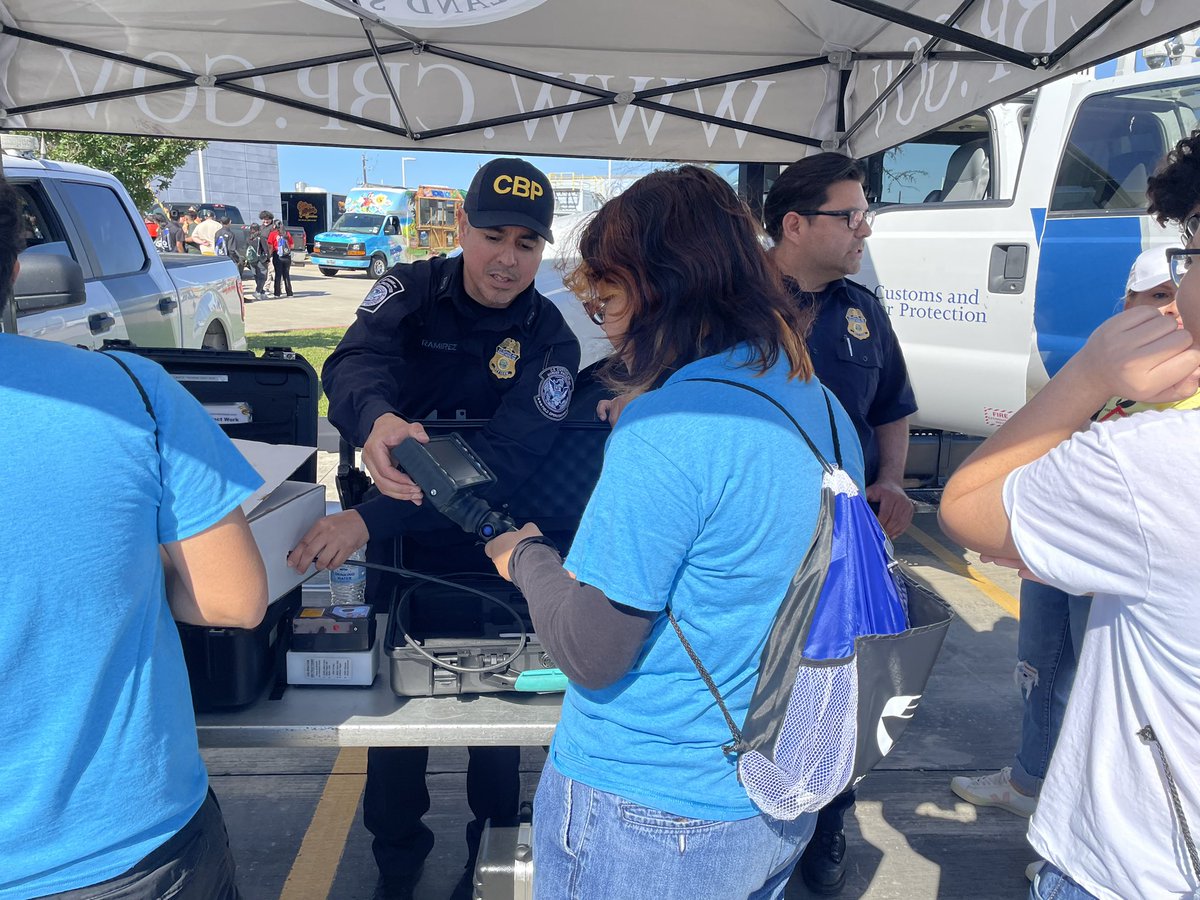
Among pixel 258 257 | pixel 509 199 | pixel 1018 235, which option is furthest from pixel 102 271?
pixel 258 257

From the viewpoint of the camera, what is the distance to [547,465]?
2.41 meters

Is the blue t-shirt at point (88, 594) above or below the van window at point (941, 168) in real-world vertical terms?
below

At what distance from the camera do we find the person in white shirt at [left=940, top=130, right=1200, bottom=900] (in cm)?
103

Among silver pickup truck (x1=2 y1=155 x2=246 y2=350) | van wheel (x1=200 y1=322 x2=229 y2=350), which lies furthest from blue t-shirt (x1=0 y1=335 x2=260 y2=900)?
van wheel (x1=200 y1=322 x2=229 y2=350)

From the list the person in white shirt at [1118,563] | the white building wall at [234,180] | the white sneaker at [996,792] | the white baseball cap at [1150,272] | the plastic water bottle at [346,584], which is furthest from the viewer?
the white building wall at [234,180]

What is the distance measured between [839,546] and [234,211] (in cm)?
3087

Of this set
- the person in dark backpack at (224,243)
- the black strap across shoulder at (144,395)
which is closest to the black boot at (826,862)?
the black strap across shoulder at (144,395)

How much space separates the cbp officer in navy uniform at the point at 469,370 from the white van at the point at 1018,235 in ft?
9.78

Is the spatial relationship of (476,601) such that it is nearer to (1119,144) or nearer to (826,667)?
(826,667)

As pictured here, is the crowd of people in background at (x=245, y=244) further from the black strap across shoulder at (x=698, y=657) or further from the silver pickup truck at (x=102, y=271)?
the black strap across shoulder at (x=698, y=657)

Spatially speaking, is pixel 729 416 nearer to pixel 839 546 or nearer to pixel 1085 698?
pixel 839 546

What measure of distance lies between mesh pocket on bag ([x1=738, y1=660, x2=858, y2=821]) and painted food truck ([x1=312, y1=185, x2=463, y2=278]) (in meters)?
28.0

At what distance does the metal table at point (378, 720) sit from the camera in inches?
69.4

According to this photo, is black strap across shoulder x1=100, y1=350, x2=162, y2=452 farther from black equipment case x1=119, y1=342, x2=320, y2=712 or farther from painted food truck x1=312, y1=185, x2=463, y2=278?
painted food truck x1=312, y1=185, x2=463, y2=278
